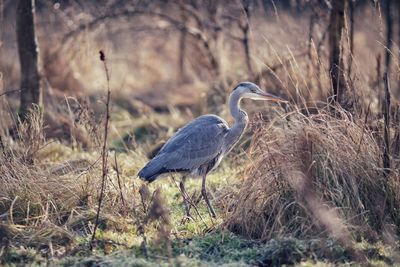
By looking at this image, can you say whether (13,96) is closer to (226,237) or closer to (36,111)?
(36,111)

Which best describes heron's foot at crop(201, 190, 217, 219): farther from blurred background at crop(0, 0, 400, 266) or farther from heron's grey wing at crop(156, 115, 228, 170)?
heron's grey wing at crop(156, 115, 228, 170)

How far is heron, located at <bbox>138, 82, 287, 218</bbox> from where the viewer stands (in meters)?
6.84

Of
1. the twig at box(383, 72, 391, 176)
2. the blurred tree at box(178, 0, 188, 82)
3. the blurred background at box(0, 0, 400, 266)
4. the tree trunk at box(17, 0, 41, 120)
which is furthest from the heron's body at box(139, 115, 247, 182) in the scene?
the blurred tree at box(178, 0, 188, 82)

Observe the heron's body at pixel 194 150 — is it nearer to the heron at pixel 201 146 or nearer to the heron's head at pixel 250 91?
the heron at pixel 201 146

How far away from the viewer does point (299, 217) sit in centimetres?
563

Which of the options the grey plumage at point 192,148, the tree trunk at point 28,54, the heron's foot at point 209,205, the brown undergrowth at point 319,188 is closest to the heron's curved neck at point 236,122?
the grey plumage at point 192,148

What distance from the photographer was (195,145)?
711cm

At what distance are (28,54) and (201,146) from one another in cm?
287

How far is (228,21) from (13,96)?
4079mm

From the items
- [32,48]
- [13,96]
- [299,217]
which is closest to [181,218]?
[299,217]

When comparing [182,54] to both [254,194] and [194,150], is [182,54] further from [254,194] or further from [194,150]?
[254,194]

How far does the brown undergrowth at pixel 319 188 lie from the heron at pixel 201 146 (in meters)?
0.85

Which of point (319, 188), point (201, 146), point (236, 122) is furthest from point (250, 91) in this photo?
point (319, 188)

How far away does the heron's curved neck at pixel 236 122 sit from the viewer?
747cm
